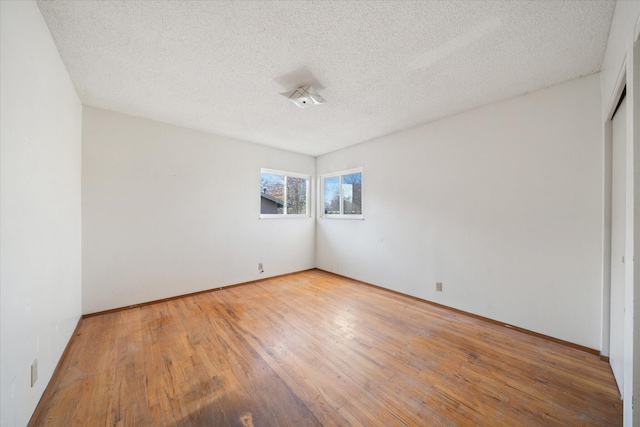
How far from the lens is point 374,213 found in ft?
13.0

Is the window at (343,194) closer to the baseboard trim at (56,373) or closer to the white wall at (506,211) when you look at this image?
the white wall at (506,211)

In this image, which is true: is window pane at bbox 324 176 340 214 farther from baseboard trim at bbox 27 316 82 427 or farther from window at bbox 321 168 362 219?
baseboard trim at bbox 27 316 82 427

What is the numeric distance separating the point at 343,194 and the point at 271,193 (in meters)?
1.46

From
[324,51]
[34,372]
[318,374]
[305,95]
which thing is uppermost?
[324,51]

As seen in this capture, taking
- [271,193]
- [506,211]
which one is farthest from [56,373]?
[506,211]

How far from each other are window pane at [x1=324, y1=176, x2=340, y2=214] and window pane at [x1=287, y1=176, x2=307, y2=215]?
479 mm

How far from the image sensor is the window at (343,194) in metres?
4.34

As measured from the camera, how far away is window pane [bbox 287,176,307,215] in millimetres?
4855

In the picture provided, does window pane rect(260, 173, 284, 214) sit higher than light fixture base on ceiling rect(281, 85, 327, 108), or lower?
lower

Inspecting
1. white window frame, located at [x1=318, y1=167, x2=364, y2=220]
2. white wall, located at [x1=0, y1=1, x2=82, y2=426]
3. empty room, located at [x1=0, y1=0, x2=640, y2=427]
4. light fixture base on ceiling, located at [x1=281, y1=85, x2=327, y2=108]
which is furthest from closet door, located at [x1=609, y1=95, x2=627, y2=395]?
white wall, located at [x1=0, y1=1, x2=82, y2=426]

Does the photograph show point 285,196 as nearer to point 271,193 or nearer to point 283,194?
point 283,194

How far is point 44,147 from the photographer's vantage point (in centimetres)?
161

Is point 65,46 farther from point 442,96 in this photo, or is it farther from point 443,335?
point 443,335

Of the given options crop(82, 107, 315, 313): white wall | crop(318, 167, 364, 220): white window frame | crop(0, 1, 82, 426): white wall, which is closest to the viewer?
crop(0, 1, 82, 426): white wall
